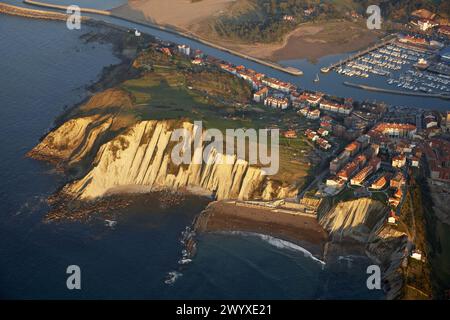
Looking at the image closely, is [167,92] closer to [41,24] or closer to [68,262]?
[68,262]

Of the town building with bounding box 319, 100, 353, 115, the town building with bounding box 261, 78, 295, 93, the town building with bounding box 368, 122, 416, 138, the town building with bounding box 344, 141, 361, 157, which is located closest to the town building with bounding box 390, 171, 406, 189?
the town building with bounding box 344, 141, 361, 157

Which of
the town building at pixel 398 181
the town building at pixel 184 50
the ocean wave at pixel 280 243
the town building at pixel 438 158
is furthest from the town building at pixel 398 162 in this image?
the town building at pixel 184 50

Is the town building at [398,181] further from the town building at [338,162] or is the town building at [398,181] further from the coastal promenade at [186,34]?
the coastal promenade at [186,34]

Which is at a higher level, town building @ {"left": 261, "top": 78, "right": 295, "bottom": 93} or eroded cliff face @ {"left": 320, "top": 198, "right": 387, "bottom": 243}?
town building @ {"left": 261, "top": 78, "right": 295, "bottom": 93}

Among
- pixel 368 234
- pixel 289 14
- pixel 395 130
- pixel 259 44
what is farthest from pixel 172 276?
pixel 289 14

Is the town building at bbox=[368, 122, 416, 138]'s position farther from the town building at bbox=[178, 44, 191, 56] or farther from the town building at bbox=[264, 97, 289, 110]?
the town building at bbox=[178, 44, 191, 56]

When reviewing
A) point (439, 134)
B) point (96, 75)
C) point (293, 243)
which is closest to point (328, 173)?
point (293, 243)
